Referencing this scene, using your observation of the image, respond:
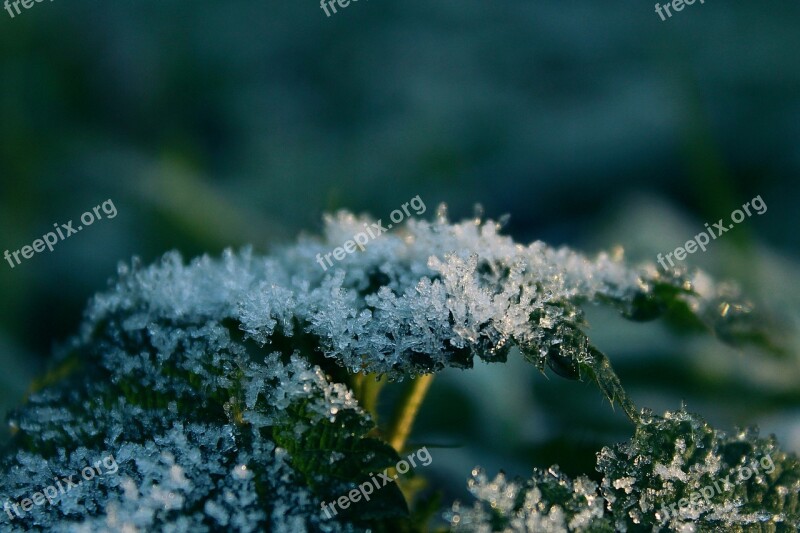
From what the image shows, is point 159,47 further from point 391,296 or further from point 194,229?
point 391,296

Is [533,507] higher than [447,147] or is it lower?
Answer: lower

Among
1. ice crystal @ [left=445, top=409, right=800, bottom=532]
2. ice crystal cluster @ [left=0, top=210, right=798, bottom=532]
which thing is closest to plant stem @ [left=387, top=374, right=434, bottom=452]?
ice crystal cluster @ [left=0, top=210, right=798, bottom=532]

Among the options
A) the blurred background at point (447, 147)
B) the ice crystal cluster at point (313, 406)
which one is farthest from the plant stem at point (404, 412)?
the blurred background at point (447, 147)

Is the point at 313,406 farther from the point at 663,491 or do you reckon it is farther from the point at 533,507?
the point at 663,491

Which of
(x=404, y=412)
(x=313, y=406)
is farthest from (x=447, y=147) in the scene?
(x=313, y=406)

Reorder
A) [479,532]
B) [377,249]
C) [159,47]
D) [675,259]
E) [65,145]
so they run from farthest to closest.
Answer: [159,47] < [65,145] < [675,259] < [377,249] < [479,532]

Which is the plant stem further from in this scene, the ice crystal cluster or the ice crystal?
the ice crystal

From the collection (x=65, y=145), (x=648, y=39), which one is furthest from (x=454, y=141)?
(x=65, y=145)
